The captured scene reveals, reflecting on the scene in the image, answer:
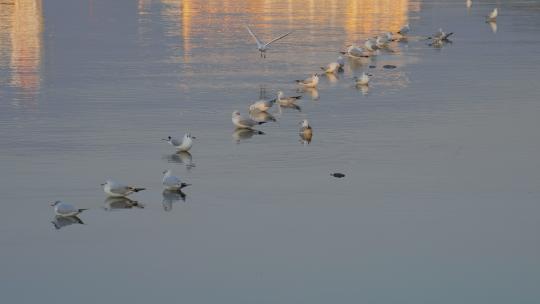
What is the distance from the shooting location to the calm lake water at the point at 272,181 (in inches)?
529

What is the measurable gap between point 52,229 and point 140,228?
47.4 inches

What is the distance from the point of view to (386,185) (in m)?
18.0

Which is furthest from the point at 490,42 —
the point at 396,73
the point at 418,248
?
the point at 418,248

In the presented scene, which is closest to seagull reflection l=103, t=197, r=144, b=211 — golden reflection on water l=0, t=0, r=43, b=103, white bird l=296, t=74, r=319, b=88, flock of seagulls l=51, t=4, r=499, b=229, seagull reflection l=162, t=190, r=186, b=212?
flock of seagulls l=51, t=4, r=499, b=229

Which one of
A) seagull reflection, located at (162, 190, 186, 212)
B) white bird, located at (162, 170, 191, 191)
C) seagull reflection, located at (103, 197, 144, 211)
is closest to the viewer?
seagull reflection, located at (103, 197, 144, 211)

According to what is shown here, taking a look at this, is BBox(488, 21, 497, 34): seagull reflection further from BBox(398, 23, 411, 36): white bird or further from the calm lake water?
the calm lake water

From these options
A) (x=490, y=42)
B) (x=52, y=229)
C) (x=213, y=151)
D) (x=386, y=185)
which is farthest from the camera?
(x=490, y=42)

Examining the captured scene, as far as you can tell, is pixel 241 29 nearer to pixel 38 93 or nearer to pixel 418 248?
pixel 38 93

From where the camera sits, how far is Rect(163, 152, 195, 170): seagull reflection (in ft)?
64.4

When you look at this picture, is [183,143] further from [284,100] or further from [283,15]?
[283,15]

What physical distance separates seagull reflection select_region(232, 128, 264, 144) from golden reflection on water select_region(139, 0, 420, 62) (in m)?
13.8

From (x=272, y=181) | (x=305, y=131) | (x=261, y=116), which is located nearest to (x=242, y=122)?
(x=305, y=131)

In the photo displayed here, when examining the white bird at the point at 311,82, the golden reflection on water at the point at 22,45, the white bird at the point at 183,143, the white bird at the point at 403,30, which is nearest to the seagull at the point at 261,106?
the white bird at the point at 311,82

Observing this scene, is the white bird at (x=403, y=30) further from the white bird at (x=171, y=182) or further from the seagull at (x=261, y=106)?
the white bird at (x=171, y=182)
